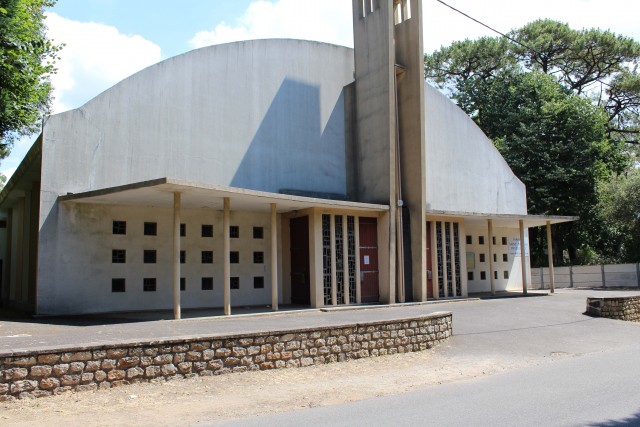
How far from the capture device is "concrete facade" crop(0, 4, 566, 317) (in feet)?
50.0

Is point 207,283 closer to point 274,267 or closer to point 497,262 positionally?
point 274,267

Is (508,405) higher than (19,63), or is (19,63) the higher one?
(19,63)

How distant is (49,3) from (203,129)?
6487 millimetres

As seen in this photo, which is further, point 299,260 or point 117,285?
point 299,260

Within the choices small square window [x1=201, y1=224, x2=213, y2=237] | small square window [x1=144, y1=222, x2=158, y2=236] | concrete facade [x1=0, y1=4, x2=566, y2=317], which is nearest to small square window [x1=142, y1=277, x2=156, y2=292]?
concrete facade [x1=0, y1=4, x2=566, y2=317]

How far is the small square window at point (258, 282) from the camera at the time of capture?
1867 centimetres

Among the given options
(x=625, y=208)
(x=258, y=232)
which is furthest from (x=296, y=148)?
(x=625, y=208)

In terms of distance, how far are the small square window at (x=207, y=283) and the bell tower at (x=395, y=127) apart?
20.3ft

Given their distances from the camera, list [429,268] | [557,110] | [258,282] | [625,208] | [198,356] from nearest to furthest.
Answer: [198,356]
[258,282]
[429,268]
[625,208]
[557,110]

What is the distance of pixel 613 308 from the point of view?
17.8m

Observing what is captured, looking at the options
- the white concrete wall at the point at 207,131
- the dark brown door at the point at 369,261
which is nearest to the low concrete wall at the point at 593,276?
the dark brown door at the point at 369,261

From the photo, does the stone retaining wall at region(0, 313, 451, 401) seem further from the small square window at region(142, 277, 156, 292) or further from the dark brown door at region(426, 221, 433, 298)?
the dark brown door at region(426, 221, 433, 298)

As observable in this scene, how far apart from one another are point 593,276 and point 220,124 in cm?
2354

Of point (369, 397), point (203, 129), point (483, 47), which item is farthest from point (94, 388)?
point (483, 47)
